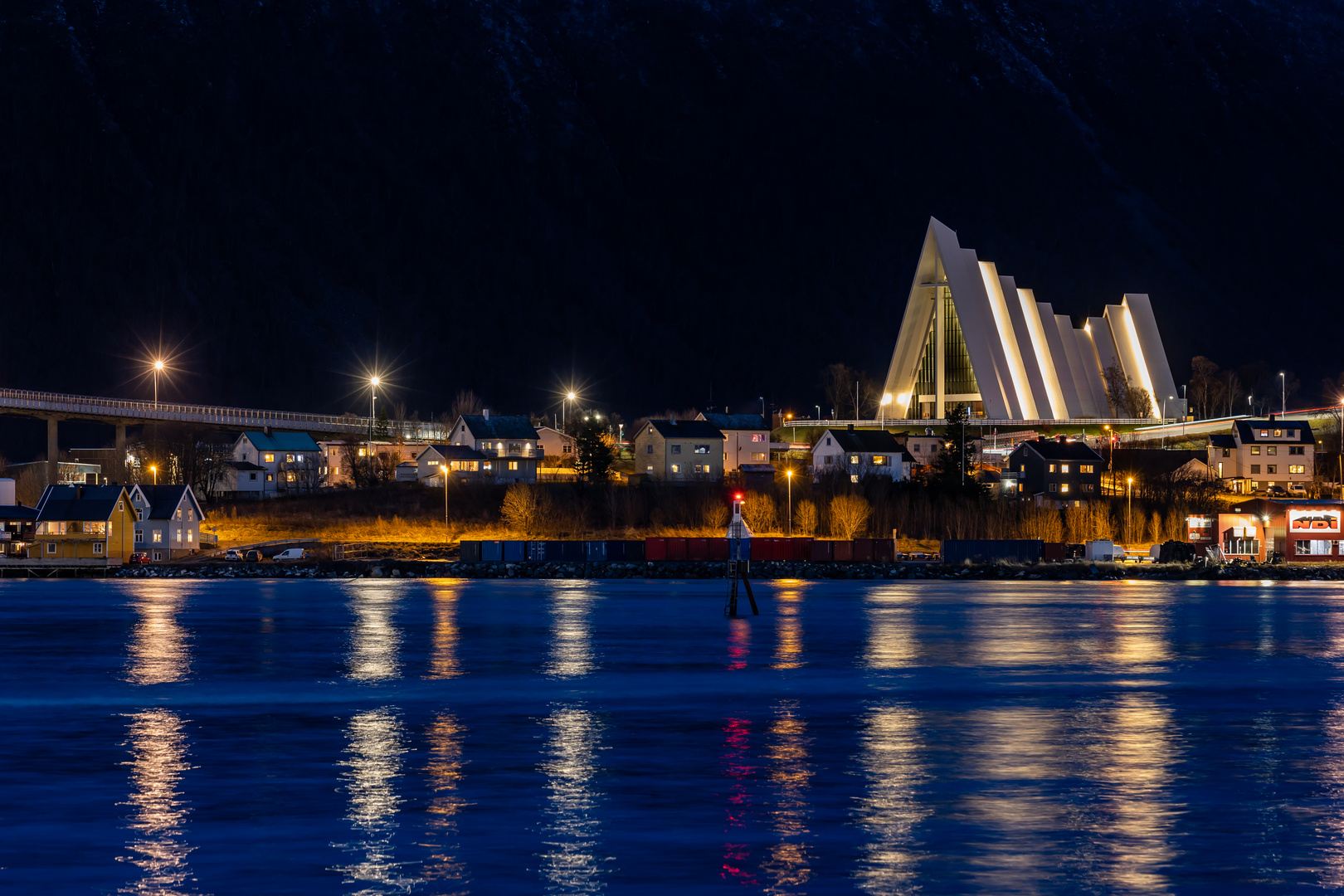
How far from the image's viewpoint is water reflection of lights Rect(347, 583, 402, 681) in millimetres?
30609

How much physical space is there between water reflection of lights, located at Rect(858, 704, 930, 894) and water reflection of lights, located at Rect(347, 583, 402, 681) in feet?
36.4

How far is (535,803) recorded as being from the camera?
1688 cm

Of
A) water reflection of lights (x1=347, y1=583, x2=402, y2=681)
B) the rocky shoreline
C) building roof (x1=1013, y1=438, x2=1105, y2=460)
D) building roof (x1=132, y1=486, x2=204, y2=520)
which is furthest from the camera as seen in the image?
building roof (x1=1013, y1=438, x2=1105, y2=460)

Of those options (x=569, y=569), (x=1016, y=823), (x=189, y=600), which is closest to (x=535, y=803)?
(x=1016, y=823)

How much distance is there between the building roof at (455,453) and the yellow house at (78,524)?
905 inches

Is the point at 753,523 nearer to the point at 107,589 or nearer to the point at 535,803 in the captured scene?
the point at 107,589

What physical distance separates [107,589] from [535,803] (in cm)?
4580

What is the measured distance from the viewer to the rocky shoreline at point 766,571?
6450cm

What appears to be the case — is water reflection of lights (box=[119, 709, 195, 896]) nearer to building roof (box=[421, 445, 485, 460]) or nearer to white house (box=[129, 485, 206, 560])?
white house (box=[129, 485, 206, 560])

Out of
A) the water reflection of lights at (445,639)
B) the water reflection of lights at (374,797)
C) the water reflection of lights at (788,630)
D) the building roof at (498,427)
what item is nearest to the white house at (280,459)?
the building roof at (498,427)

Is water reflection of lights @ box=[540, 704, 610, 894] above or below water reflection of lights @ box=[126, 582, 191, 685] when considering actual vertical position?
below

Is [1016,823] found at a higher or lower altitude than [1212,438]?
lower

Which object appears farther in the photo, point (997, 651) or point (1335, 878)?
point (997, 651)

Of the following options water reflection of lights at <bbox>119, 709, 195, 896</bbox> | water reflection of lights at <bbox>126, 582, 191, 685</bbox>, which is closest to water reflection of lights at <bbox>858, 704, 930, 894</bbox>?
water reflection of lights at <bbox>119, 709, 195, 896</bbox>
